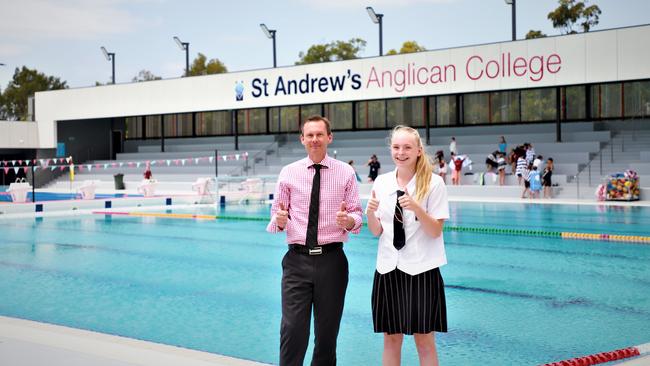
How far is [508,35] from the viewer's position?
240 ft

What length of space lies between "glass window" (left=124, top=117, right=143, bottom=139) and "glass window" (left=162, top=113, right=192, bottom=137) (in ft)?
7.45

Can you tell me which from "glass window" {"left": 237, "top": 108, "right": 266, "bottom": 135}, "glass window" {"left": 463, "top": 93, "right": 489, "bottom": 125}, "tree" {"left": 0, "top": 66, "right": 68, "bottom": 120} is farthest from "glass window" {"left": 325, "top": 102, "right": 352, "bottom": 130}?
"tree" {"left": 0, "top": 66, "right": 68, "bottom": 120}

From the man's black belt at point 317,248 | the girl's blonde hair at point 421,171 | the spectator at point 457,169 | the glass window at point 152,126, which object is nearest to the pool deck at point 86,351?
the man's black belt at point 317,248

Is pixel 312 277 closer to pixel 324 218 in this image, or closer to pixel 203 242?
pixel 324 218

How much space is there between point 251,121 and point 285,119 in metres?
2.31

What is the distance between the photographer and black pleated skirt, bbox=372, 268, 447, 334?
3.83 metres

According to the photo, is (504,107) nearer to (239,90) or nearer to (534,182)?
(534,182)

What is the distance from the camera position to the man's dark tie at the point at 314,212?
13.0 feet

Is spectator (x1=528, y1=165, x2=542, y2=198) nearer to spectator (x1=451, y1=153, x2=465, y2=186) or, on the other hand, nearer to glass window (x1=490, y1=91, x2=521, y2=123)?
spectator (x1=451, y1=153, x2=465, y2=186)

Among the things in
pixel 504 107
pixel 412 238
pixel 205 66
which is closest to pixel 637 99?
pixel 504 107

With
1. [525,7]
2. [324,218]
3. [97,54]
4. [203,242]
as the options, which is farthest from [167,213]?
[97,54]

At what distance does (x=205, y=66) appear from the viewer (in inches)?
3184

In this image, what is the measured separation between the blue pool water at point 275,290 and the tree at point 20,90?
8107 centimetres

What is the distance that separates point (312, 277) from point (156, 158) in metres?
37.6
